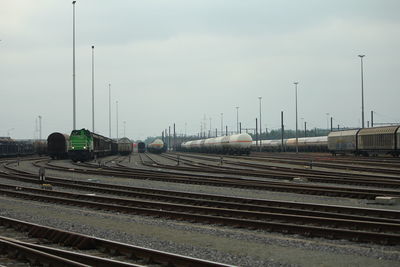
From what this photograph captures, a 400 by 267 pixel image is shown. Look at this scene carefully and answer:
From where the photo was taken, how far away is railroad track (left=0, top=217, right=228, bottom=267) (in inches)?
336

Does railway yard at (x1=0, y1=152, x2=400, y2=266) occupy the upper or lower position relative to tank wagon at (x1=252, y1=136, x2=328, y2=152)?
lower

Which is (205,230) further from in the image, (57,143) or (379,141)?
(57,143)

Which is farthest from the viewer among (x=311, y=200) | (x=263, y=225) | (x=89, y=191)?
(x=89, y=191)

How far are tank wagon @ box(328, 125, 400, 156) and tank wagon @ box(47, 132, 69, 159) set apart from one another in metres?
32.2

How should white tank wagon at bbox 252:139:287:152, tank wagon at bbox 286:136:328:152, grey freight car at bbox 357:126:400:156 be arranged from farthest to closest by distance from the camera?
white tank wagon at bbox 252:139:287:152 < tank wagon at bbox 286:136:328:152 < grey freight car at bbox 357:126:400:156

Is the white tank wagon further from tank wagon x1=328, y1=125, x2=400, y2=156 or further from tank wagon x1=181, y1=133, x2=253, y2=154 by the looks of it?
tank wagon x1=328, y1=125, x2=400, y2=156

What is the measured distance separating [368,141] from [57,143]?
34.4 metres

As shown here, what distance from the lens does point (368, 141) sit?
5312 cm

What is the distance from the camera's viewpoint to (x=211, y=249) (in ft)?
33.5

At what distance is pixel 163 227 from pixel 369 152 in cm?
4470

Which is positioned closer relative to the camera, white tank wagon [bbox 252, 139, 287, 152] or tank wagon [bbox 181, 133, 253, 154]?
tank wagon [bbox 181, 133, 253, 154]

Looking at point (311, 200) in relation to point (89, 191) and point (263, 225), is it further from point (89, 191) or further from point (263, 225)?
point (89, 191)

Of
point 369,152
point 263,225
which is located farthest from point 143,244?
point 369,152

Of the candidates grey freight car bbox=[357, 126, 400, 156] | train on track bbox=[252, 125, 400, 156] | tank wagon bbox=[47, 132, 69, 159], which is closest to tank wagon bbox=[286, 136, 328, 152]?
train on track bbox=[252, 125, 400, 156]
